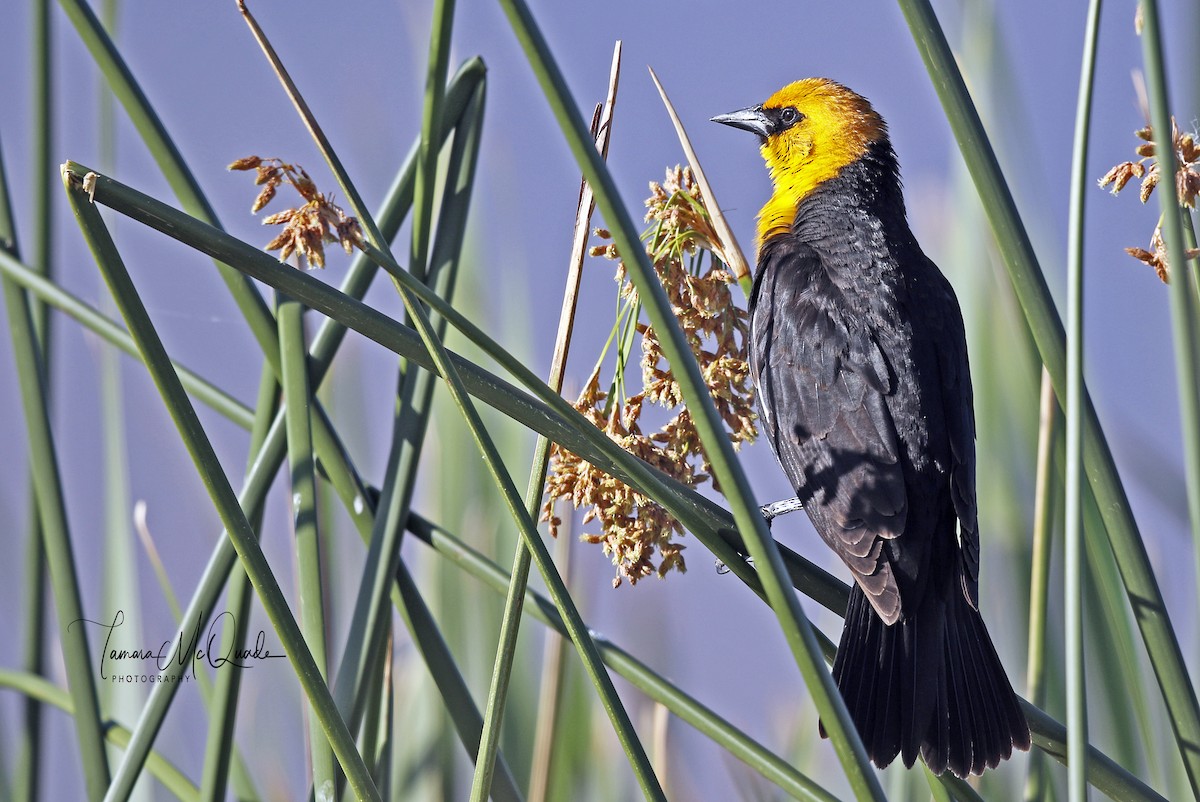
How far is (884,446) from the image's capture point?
6.92ft

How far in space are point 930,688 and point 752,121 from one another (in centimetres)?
178

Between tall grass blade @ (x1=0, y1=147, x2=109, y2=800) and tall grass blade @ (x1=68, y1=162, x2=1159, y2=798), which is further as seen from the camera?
tall grass blade @ (x1=0, y1=147, x2=109, y2=800)

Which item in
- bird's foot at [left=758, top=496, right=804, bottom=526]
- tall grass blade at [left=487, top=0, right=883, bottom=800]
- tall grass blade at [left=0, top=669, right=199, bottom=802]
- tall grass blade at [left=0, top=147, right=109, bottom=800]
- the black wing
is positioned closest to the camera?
tall grass blade at [left=487, top=0, right=883, bottom=800]

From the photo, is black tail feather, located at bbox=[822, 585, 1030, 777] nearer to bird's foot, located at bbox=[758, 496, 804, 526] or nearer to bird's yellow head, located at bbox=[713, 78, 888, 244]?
bird's foot, located at bbox=[758, 496, 804, 526]

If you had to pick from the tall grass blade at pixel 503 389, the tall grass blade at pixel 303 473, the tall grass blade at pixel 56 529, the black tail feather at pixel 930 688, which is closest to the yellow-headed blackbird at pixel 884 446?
the black tail feather at pixel 930 688

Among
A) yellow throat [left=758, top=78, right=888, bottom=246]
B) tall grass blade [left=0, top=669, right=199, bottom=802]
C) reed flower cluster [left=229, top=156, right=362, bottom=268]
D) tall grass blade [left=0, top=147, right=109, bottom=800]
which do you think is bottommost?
tall grass blade [left=0, top=669, right=199, bottom=802]

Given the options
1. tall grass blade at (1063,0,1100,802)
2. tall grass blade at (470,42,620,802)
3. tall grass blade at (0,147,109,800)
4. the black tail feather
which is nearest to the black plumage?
the black tail feather

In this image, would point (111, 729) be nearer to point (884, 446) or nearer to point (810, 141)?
point (884, 446)

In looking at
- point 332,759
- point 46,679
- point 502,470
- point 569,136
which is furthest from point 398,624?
point 569,136

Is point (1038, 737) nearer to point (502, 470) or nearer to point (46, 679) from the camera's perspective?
point (502, 470)

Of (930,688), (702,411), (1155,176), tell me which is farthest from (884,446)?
(702,411)

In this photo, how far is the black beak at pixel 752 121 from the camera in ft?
10.1

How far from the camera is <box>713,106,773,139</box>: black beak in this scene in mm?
3068

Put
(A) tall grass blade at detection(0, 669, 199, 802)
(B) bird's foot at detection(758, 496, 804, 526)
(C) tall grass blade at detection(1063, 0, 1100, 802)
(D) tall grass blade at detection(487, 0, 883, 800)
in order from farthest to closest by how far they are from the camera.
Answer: (B) bird's foot at detection(758, 496, 804, 526)
(A) tall grass blade at detection(0, 669, 199, 802)
(C) tall grass blade at detection(1063, 0, 1100, 802)
(D) tall grass blade at detection(487, 0, 883, 800)
